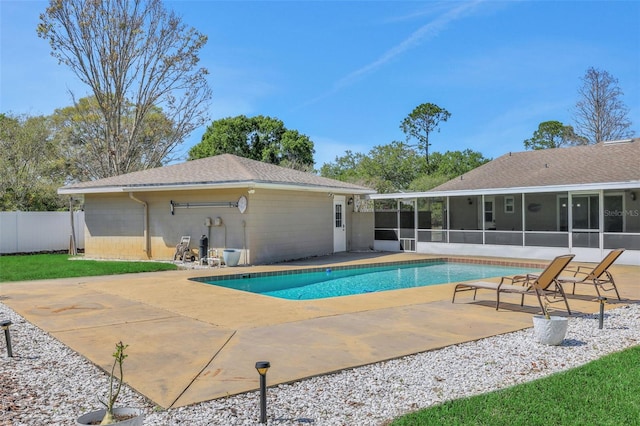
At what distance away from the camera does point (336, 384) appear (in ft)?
15.1

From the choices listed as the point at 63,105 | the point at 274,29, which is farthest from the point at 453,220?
the point at 63,105

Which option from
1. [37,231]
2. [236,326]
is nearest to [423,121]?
[37,231]

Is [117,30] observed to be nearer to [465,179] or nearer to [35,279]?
[35,279]

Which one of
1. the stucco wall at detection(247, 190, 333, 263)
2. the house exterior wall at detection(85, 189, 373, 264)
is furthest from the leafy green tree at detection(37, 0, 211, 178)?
the stucco wall at detection(247, 190, 333, 263)

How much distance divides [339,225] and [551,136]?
2972cm

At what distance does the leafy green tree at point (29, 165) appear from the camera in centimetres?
2411

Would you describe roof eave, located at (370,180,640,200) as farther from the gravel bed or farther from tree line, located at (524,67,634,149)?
tree line, located at (524,67,634,149)

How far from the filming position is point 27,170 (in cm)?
2852

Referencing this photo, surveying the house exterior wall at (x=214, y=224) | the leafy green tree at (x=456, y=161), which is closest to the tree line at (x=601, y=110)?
the leafy green tree at (x=456, y=161)

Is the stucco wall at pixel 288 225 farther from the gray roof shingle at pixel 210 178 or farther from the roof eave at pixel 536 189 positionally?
the roof eave at pixel 536 189

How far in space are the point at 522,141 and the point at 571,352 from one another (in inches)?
1685

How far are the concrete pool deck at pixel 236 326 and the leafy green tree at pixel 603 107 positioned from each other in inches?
1069

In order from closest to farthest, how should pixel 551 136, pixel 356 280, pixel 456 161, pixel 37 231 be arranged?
pixel 356 280
pixel 37 231
pixel 456 161
pixel 551 136

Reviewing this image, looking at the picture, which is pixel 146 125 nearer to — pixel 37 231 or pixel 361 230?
pixel 37 231
